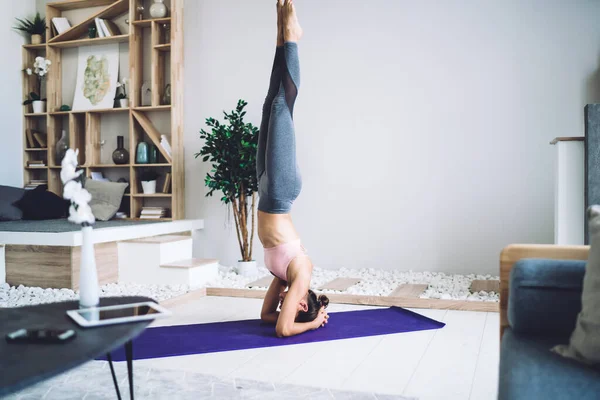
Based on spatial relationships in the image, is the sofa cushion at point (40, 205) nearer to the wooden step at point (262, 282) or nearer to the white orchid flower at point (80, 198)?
the wooden step at point (262, 282)

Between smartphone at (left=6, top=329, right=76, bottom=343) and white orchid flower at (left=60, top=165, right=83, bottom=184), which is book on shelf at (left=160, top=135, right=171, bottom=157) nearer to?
white orchid flower at (left=60, top=165, right=83, bottom=184)

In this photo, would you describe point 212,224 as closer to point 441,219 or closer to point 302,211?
point 302,211

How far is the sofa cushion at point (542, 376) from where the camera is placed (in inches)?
45.3

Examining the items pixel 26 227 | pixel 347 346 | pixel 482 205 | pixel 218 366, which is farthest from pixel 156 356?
pixel 482 205

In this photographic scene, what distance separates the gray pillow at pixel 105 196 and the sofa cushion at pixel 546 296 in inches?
179

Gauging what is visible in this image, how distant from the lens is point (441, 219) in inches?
194

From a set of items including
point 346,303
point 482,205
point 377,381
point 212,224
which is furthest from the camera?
point 212,224

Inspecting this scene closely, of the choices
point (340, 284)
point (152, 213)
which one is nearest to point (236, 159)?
point (152, 213)

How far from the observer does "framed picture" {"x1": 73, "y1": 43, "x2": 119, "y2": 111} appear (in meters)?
5.90

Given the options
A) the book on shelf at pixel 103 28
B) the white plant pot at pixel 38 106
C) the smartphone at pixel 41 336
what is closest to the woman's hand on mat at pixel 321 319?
the smartphone at pixel 41 336

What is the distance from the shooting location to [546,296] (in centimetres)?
148

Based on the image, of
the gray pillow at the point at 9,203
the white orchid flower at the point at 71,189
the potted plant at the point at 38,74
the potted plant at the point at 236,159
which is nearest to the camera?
the white orchid flower at the point at 71,189

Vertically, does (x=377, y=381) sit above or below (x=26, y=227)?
below

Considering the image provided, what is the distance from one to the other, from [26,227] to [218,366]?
280 centimetres
